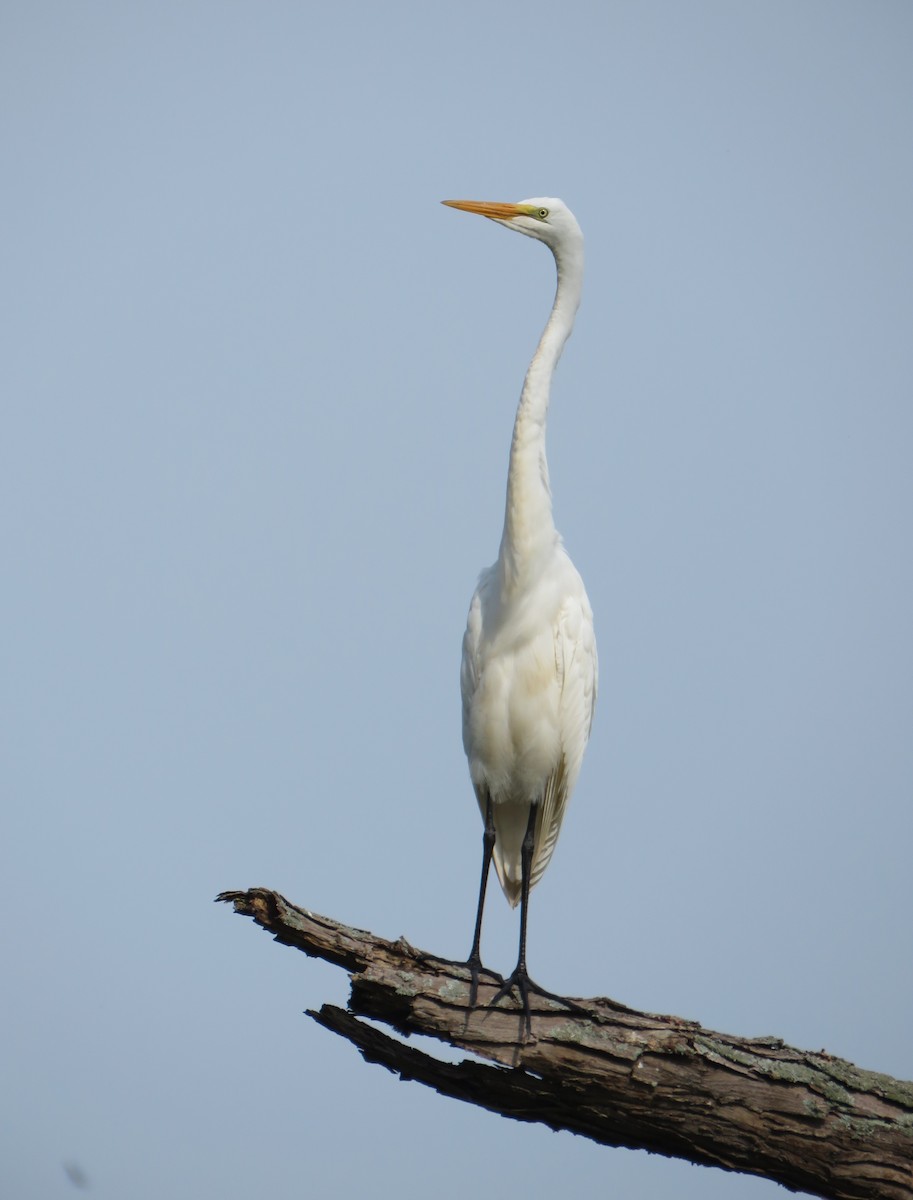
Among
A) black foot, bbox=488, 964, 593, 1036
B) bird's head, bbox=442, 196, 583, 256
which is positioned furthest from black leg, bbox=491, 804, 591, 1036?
bird's head, bbox=442, 196, 583, 256

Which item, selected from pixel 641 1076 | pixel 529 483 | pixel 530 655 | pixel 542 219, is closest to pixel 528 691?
pixel 530 655

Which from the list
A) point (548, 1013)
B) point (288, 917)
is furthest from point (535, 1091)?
point (288, 917)

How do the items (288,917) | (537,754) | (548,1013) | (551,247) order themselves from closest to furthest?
(288,917) → (548,1013) → (537,754) → (551,247)

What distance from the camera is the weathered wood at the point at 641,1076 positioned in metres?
3.78

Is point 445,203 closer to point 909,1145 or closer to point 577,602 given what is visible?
point 577,602

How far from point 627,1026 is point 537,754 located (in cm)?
134

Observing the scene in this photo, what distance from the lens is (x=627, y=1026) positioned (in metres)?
3.89

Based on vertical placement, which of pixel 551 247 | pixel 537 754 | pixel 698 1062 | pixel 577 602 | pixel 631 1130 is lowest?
pixel 631 1130

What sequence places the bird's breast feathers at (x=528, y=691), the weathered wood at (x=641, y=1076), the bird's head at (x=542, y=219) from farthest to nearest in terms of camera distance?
the bird's head at (x=542, y=219) < the bird's breast feathers at (x=528, y=691) < the weathered wood at (x=641, y=1076)

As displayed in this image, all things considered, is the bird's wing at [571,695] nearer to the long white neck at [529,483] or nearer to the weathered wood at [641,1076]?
the long white neck at [529,483]

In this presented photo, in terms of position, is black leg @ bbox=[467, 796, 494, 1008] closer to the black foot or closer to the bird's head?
the black foot

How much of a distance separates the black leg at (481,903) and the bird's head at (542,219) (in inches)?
89.4

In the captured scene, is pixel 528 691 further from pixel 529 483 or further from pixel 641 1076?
pixel 641 1076

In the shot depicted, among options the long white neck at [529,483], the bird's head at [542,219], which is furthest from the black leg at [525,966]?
the bird's head at [542,219]
